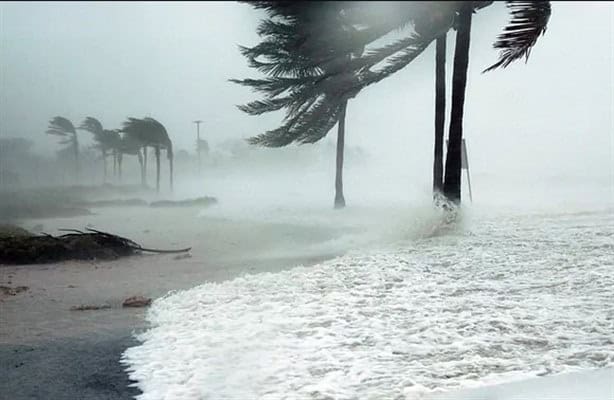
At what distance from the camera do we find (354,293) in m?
5.10

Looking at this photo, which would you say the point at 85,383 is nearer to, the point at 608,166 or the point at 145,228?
the point at 145,228

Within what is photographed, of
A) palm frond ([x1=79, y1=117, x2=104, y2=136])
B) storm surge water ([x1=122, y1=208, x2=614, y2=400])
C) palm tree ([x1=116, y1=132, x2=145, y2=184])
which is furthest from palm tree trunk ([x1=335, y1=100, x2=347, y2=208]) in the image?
palm frond ([x1=79, y1=117, x2=104, y2=136])

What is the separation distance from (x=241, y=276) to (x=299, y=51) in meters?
2.52

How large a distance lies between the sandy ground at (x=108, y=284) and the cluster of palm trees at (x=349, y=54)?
1659 millimetres

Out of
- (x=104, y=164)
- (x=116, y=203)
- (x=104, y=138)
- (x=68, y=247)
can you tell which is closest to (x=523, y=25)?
(x=104, y=138)

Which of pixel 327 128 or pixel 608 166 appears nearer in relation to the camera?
pixel 327 128

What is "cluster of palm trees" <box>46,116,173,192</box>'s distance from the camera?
6.96 metres

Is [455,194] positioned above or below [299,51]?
below

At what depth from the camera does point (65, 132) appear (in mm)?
7000

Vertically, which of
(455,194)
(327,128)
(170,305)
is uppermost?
(327,128)

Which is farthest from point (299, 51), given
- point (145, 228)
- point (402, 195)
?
point (402, 195)

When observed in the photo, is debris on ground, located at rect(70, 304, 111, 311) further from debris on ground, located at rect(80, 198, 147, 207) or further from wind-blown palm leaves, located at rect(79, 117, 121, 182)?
debris on ground, located at rect(80, 198, 147, 207)

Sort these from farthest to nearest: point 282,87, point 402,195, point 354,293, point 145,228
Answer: point 402,195
point 145,228
point 282,87
point 354,293

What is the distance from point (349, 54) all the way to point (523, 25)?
81.9 inches
